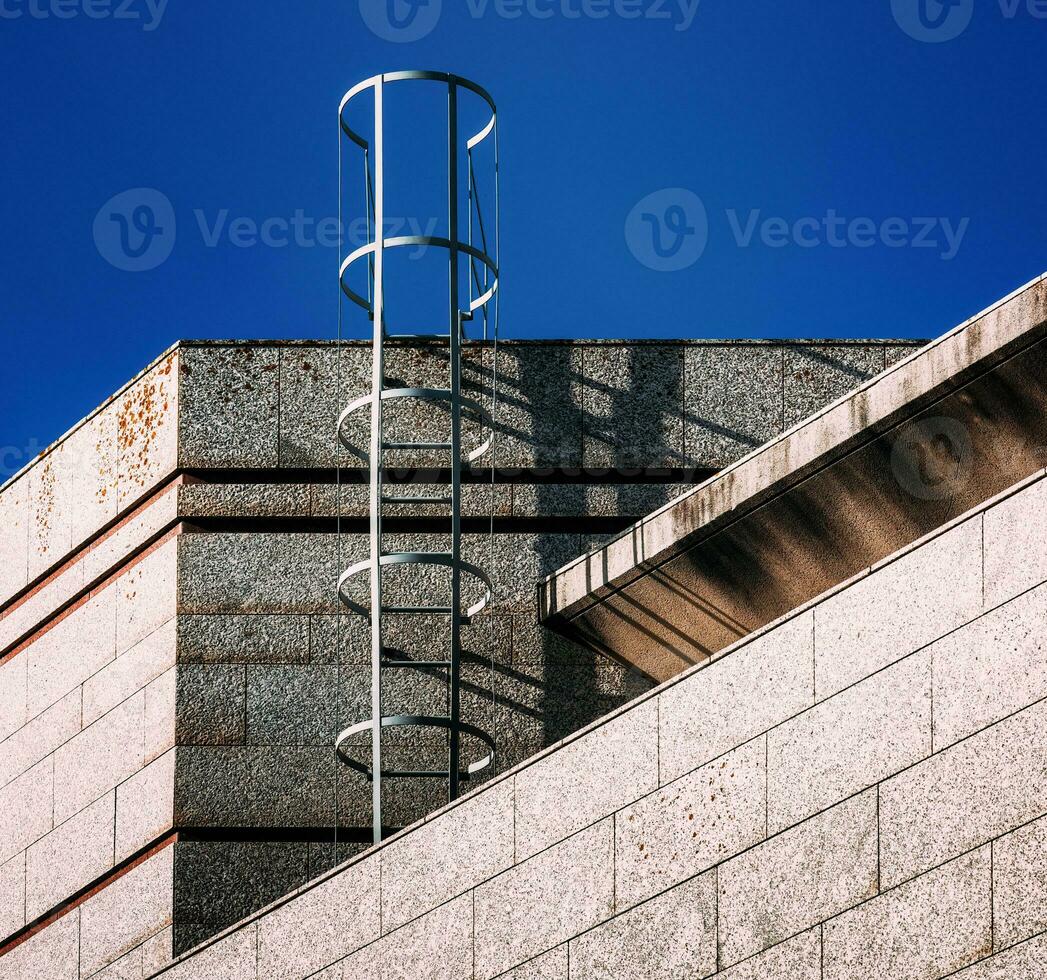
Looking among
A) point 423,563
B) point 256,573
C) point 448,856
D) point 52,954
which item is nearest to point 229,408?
point 256,573

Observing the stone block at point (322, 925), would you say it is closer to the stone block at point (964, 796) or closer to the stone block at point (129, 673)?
the stone block at point (964, 796)

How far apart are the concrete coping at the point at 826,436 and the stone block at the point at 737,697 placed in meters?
2.05

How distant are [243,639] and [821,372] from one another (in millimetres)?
4648

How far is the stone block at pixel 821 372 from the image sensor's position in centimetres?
1191

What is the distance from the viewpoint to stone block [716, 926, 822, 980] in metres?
6.73

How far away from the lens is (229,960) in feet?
29.7

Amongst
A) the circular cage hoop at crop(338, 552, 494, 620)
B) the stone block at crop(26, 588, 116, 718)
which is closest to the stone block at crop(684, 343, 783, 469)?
the circular cage hoop at crop(338, 552, 494, 620)

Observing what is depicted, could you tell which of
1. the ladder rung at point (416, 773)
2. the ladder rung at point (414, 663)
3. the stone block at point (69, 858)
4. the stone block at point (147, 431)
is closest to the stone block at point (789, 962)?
the ladder rung at point (416, 773)

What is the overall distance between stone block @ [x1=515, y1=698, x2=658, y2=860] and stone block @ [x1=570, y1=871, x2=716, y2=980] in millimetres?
513

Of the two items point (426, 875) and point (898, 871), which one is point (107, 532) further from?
point (898, 871)

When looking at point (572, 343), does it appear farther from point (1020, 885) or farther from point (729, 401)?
point (1020, 885)

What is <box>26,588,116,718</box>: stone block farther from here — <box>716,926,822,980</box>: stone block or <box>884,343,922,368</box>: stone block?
<box>716,926,822,980</box>: stone block

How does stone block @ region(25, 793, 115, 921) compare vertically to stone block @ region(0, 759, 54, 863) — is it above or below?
below

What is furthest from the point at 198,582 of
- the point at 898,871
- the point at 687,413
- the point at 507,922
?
the point at 898,871
